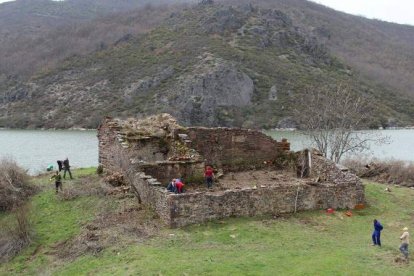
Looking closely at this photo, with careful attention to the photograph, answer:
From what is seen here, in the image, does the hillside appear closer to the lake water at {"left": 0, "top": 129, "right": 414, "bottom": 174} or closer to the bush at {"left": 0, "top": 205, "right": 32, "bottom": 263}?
the lake water at {"left": 0, "top": 129, "right": 414, "bottom": 174}

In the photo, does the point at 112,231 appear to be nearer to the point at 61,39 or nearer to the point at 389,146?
the point at 389,146

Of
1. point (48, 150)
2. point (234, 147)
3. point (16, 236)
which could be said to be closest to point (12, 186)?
point (16, 236)

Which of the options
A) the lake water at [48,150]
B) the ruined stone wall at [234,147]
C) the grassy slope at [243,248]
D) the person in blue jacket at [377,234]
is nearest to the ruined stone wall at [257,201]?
the grassy slope at [243,248]

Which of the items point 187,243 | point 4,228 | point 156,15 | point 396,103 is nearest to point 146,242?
point 187,243

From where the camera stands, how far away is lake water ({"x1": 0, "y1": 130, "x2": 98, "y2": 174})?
151ft

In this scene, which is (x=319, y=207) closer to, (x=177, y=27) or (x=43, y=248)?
(x=43, y=248)

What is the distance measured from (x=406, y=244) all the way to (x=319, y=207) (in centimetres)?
522

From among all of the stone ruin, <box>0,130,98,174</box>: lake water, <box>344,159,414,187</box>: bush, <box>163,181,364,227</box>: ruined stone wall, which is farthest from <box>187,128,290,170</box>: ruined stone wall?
<box>0,130,98,174</box>: lake water

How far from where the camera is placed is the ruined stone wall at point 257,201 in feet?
54.1

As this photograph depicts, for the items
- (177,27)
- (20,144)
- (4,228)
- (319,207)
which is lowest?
(20,144)

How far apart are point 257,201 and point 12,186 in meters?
10.9

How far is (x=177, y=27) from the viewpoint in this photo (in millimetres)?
122875

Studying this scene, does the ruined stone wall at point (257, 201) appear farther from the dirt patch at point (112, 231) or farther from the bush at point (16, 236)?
the bush at point (16, 236)

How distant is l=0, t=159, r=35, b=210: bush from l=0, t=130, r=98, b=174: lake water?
48.2 ft
